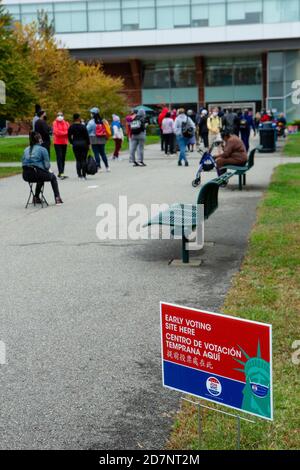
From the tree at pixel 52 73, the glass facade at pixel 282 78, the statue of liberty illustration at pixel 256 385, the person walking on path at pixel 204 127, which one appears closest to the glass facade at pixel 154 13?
the glass facade at pixel 282 78

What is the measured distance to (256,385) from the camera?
3.32 meters

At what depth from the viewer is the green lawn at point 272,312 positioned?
12.8 ft

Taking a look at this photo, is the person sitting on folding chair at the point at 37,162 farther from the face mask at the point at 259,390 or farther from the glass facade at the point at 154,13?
the glass facade at the point at 154,13

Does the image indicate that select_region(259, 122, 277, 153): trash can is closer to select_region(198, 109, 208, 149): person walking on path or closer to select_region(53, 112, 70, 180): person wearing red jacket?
select_region(198, 109, 208, 149): person walking on path

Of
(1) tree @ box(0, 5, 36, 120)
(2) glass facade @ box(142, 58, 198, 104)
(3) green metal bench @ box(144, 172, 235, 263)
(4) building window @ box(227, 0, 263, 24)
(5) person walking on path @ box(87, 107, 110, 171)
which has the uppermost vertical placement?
(4) building window @ box(227, 0, 263, 24)

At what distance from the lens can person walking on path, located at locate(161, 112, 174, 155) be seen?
27.8 meters

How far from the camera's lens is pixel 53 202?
14688 mm

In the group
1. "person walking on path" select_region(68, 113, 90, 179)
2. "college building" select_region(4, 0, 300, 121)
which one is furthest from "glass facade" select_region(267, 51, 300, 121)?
"person walking on path" select_region(68, 113, 90, 179)

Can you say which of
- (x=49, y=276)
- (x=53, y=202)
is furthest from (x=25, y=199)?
(x=49, y=276)

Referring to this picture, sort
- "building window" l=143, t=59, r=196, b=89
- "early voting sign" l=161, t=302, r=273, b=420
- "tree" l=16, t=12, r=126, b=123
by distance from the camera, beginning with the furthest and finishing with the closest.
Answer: "building window" l=143, t=59, r=196, b=89
"tree" l=16, t=12, r=126, b=123
"early voting sign" l=161, t=302, r=273, b=420

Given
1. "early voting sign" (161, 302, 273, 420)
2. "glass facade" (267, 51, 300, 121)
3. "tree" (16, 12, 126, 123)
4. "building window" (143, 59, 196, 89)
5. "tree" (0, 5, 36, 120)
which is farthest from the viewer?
"building window" (143, 59, 196, 89)

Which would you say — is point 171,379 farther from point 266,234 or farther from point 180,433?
point 266,234

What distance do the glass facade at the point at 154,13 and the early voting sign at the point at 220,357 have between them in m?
61.6

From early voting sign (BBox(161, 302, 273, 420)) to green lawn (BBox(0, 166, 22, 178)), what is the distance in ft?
60.5
